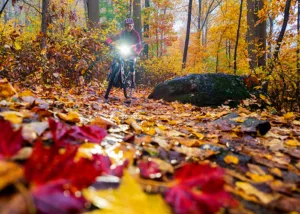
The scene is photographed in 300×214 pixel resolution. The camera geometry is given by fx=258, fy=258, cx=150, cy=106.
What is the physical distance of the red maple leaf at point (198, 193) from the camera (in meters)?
0.62

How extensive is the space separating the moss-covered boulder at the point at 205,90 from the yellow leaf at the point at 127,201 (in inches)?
217

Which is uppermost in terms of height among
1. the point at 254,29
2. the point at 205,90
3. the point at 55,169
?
the point at 254,29

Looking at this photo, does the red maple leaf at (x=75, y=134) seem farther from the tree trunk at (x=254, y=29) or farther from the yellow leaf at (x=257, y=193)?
the tree trunk at (x=254, y=29)

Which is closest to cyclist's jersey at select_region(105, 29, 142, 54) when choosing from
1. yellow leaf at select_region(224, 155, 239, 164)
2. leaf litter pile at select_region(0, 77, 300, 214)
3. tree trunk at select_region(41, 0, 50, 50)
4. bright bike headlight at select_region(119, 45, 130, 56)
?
bright bike headlight at select_region(119, 45, 130, 56)

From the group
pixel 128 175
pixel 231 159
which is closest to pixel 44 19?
pixel 231 159

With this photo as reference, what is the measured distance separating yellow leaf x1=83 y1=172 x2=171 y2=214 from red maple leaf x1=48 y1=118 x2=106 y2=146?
17.8 inches

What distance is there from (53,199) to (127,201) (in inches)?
6.7

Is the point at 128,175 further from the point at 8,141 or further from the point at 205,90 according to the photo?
the point at 205,90

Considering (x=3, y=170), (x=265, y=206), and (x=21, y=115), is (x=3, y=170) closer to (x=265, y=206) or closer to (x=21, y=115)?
(x=265, y=206)

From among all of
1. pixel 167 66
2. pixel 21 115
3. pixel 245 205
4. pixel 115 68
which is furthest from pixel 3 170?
pixel 167 66

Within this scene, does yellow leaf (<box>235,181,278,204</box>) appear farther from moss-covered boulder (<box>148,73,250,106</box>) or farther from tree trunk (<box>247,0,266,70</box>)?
tree trunk (<box>247,0,266,70</box>)

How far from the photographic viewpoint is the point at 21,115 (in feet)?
4.47

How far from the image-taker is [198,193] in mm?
651

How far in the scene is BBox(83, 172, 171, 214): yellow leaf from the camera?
0.60 m
